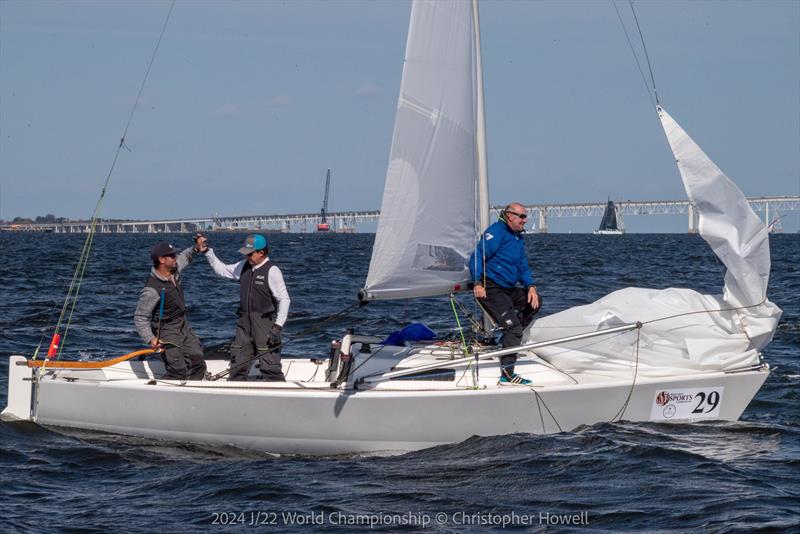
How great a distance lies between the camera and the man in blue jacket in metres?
8.24

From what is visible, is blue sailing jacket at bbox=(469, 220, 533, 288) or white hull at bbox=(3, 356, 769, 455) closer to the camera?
white hull at bbox=(3, 356, 769, 455)

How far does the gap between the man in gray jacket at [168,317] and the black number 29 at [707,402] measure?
3.78m

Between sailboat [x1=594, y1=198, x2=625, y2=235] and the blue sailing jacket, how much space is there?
465 ft

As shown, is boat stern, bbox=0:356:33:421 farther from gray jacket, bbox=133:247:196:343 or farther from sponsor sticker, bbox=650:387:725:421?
sponsor sticker, bbox=650:387:725:421

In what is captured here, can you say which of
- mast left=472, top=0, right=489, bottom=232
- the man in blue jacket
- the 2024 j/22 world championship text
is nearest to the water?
the 2024 j/22 world championship text

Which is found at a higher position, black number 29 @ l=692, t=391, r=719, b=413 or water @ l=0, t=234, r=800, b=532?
black number 29 @ l=692, t=391, r=719, b=413

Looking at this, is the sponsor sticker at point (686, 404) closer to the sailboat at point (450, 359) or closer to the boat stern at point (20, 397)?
the sailboat at point (450, 359)

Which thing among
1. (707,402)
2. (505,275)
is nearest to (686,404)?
(707,402)

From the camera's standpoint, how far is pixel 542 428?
7.77 metres

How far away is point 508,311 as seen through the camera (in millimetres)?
8297

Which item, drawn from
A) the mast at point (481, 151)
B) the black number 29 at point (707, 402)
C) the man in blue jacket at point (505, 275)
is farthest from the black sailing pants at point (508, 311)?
the black number 29 at point (707, 402)

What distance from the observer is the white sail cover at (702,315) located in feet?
26.4

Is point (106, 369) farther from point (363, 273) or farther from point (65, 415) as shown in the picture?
point (363, 273)

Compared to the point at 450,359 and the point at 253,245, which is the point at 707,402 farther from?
the point at 253,245
